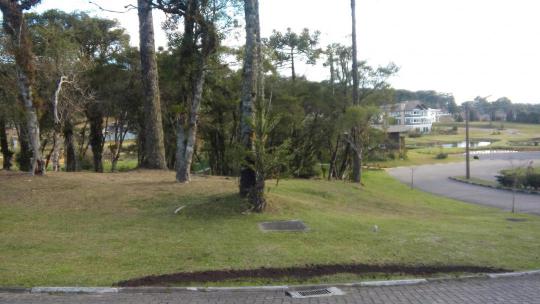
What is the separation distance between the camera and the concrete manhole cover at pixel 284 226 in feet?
32.4

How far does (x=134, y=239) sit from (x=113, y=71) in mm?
19226

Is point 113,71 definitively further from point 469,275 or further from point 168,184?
point 469,275

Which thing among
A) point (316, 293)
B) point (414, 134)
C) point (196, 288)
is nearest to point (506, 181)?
point (316, 293)

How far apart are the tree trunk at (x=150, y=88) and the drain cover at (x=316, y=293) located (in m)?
12.8

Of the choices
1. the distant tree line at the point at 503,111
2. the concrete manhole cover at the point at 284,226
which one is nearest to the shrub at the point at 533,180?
the concrete manhole cover at the point at 284,226

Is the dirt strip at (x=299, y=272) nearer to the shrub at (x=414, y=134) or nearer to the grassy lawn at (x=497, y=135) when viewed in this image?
the grassy lawn at (x=497, y=135)

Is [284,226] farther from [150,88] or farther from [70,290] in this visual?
[150,88]

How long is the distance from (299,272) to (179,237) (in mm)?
2835

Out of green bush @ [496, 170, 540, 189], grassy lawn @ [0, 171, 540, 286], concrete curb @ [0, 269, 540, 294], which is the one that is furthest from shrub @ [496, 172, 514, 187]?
concrete curb @ [0, 269, 540, 294]

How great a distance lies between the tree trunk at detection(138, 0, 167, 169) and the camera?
17.5 meters

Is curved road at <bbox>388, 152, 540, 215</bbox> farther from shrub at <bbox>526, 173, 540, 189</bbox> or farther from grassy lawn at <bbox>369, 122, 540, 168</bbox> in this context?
grassy lawn at <bbox>369, 122, 540, 168</bbox>

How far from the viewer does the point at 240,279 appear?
22.5 ft

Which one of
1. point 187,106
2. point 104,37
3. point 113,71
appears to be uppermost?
point 104,37

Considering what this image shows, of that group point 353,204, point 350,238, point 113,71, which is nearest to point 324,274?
point 350,238
